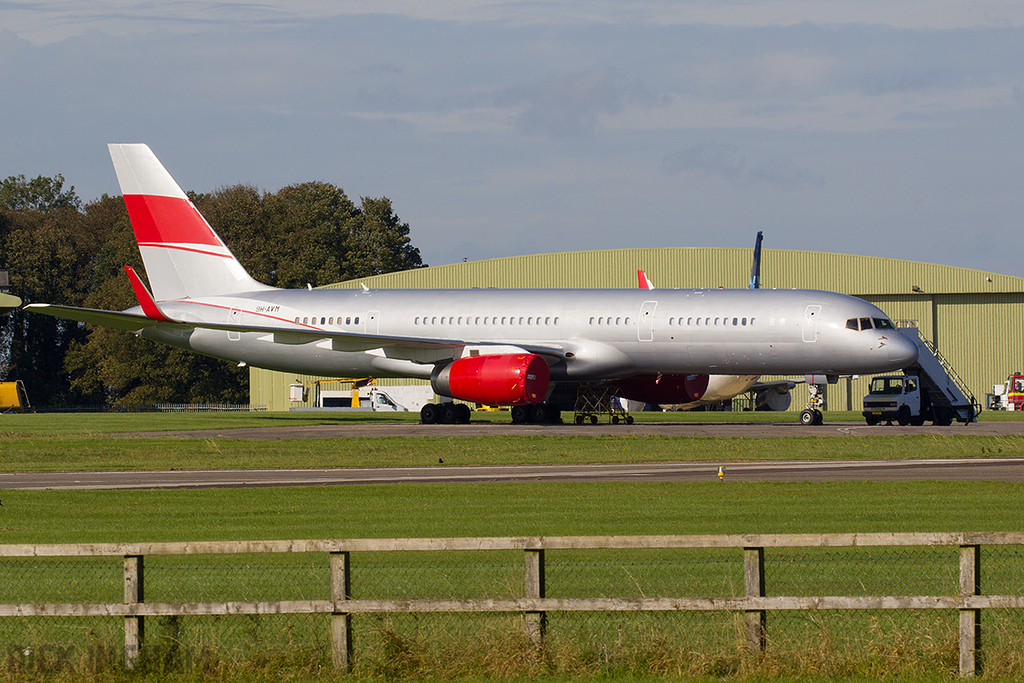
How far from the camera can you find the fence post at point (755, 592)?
33.0 feet

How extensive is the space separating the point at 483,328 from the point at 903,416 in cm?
1593

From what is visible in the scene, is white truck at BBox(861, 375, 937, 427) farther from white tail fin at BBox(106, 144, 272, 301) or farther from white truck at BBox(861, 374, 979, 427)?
white tail fin at BBox(106, 144, 272, 301)

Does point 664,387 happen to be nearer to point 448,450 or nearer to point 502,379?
point 502,379

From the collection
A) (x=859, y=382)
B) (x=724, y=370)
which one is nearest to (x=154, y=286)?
(x=724, y=370)

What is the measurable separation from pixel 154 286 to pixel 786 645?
47.8 metres

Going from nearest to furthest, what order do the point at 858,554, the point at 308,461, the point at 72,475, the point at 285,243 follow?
the point at 858,554 < the point at 72,475 < the point at 308,461 < the point at 285,243

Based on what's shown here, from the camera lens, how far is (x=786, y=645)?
10.6 meters

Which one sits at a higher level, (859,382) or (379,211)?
(379,211)

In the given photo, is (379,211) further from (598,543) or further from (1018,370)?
(598,543)

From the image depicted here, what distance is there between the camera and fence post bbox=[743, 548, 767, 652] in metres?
10.1

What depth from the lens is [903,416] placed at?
47.6m

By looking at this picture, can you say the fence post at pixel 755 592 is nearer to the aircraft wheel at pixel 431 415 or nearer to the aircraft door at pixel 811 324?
the aircraft door at pixel 811 324

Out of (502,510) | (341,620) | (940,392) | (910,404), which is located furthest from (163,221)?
(341,620)

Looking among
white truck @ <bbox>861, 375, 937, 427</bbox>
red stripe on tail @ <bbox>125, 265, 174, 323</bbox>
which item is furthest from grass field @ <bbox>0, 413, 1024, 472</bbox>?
red stripe on tail @ <bbox>125, 265, 174, 323</bbox>
